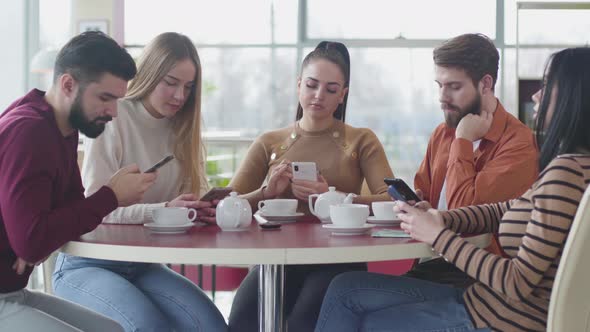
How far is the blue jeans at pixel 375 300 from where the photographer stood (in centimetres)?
187

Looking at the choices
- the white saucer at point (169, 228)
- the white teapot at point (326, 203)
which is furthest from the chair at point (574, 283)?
the white saucer at point (169, 228)

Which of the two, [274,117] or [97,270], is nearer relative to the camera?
[97,270]

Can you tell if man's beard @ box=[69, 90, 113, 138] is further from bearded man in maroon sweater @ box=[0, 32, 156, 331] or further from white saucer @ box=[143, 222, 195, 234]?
white saucer @ box=[143, 222, 195, 234]

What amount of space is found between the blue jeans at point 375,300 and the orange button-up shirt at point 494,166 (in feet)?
1.29

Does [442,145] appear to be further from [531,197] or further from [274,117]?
[274,117]

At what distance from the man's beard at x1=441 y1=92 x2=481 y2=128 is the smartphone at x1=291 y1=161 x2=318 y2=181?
475 millimetres

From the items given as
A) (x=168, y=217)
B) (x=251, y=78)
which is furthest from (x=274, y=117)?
(x=168, y=217)

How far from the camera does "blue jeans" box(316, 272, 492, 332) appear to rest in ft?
6.13

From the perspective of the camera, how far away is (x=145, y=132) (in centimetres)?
251

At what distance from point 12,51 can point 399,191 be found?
237 inches

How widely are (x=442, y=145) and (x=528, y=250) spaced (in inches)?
42.0

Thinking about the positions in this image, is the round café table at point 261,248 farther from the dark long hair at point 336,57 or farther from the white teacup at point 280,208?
the dark long hair at point 336,57

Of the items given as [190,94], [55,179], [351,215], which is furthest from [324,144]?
[55,179]

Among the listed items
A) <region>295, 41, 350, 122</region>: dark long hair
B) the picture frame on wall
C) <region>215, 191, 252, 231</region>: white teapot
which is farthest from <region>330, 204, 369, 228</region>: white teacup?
the picture frame on wall
